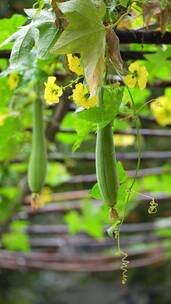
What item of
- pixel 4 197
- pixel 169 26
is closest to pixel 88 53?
pixel 169 26

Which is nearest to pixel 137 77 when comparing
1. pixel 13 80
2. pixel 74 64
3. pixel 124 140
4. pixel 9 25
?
pixel 74 64

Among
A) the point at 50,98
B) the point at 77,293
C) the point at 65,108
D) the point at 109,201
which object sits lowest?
the point at 77,293

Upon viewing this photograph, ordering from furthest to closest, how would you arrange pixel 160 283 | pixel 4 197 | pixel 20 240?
pixel 160 283 < pixel 20 240 < pixel 4 197

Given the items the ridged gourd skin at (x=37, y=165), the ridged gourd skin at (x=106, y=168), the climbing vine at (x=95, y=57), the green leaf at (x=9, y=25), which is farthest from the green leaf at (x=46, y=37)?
the ridged gourd skin at (x=37, y=165)

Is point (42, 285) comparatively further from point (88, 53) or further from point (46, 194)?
point (88, 53)

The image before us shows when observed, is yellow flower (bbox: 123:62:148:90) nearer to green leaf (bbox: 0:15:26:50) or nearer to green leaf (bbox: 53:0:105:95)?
green leaf (bbox: 53:0:105:95)

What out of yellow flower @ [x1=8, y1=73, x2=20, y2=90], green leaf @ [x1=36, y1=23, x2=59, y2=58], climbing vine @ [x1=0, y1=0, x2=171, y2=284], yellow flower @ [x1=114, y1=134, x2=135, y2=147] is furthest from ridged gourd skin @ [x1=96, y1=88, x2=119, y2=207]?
yellow flower @ [x1=114, y1=134, x2=135, y2=147]

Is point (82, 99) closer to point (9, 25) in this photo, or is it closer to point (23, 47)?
point (23, 47)
